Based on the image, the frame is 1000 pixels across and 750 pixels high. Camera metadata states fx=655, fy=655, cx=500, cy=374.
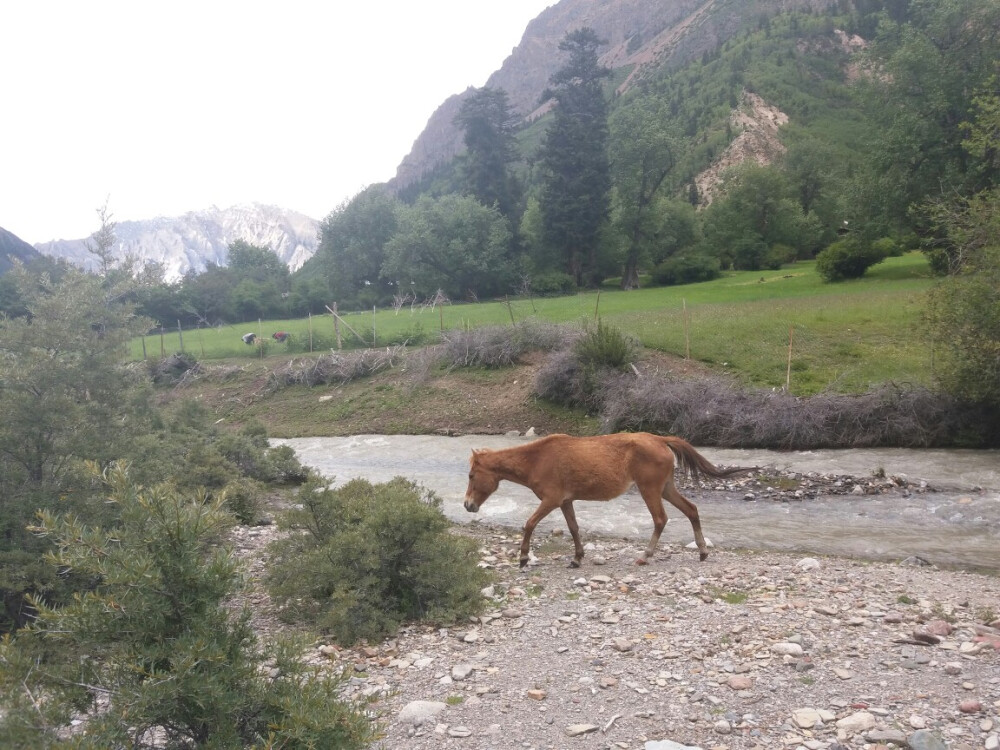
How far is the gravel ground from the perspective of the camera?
5816mm

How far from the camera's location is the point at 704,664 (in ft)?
23.2

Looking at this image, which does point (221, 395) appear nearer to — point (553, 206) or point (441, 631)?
point (441, 631)

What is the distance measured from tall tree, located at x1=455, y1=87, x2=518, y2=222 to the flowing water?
6806cm

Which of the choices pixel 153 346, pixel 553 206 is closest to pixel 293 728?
pixel 153 346

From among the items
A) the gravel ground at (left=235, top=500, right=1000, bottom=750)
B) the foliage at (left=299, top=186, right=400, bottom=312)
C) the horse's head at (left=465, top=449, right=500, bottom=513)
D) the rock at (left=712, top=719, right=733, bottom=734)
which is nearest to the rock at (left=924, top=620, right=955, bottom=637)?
the gravel ground at (left=235, top=500, right=1000, bottom=750)

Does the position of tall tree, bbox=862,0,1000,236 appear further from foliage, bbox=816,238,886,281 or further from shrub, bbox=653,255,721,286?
shrub, bbox=653,255,721,286

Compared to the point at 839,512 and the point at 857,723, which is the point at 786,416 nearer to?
the point at 839,512

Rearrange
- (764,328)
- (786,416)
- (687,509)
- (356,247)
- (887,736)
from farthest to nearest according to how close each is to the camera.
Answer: (356,247) < (764,328) < (786,416) < (687,509) < (887,736)

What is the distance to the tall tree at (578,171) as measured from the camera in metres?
65.4

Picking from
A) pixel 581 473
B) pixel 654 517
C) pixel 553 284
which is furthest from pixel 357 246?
pixel 654 517

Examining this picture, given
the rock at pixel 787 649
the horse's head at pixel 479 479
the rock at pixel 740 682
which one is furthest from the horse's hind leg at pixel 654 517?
the rock at pixel 740 682

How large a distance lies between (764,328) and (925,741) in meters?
26.7

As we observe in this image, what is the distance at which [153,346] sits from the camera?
175 feet

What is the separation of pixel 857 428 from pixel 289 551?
57.6 feet
